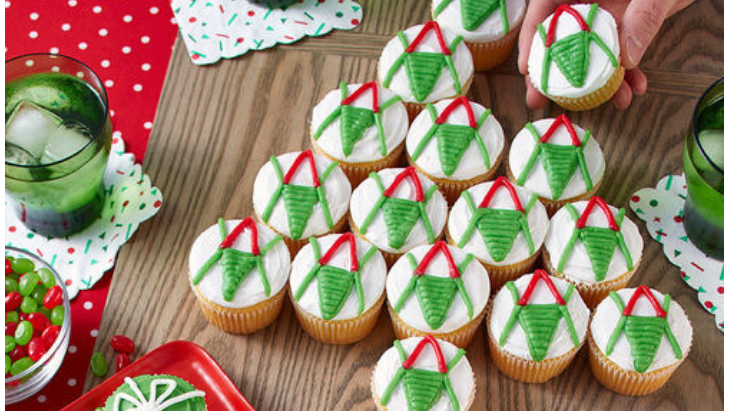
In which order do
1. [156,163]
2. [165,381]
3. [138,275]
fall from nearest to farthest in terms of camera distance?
1. [165,381]
2. [138,275]
3. [156,163]

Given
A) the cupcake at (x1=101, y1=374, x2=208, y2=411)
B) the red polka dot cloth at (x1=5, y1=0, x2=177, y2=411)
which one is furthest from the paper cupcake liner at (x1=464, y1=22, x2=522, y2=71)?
the cupcake at (x1=101, y1=374, x2=208, y2=411)

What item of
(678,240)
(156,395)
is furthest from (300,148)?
(678,240)

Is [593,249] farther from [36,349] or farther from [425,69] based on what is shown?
[36,349]

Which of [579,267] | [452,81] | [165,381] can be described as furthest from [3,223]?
[579,267]

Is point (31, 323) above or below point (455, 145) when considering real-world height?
below

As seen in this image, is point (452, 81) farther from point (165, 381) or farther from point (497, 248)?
point (165, 381)

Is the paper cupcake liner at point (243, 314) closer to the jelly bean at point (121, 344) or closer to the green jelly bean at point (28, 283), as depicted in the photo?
the jelly bean at point (121, 344)

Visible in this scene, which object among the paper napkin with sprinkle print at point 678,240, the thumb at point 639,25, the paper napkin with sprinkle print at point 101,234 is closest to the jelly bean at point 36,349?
the paper napkin with sprinkle print at point 101,234
